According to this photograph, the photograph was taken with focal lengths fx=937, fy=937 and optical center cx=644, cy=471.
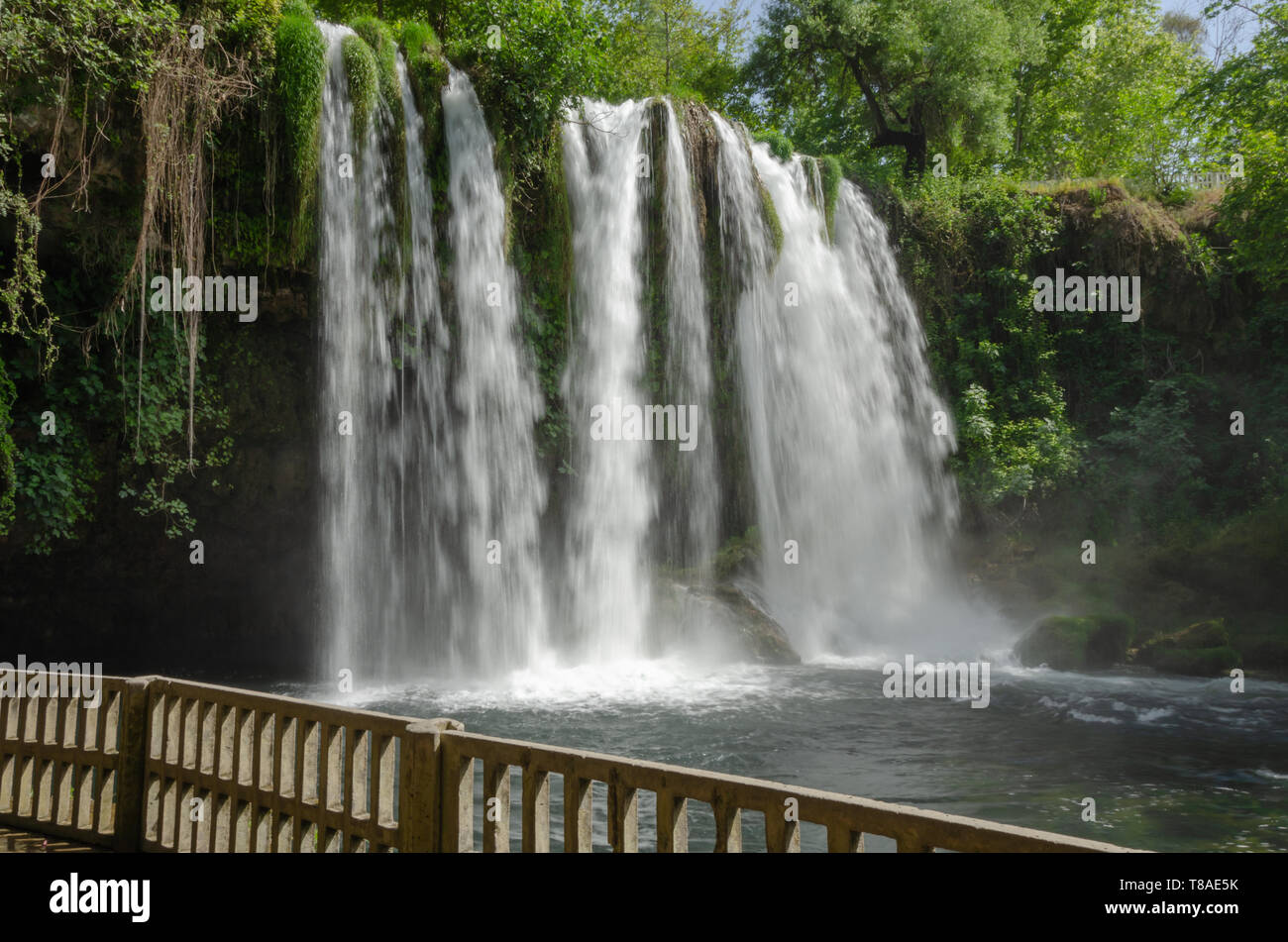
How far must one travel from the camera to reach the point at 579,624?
47.8ft

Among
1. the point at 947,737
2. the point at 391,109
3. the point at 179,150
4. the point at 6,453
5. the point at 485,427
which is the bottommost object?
the point at 947,737

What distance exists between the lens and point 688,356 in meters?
16.2

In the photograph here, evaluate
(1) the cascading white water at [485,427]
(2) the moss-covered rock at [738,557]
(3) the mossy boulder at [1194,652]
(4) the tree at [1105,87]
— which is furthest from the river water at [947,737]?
(4) the tree at [1105,87]

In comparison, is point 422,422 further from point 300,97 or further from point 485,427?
point 300,97

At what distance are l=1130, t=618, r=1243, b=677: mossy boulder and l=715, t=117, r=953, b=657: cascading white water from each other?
13.0ft

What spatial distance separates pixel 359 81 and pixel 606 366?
5559 millimetres

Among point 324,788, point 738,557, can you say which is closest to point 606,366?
point 738,557

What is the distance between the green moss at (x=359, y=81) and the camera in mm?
12664

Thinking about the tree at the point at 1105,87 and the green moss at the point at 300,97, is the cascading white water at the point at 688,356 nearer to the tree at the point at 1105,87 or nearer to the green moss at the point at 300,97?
the green moss at the point at 300,97

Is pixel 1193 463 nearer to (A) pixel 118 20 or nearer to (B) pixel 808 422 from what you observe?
(B) pixel 808 422

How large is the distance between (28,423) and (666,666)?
28.3 ft

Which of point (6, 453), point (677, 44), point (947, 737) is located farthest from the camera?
point (677, 44)
